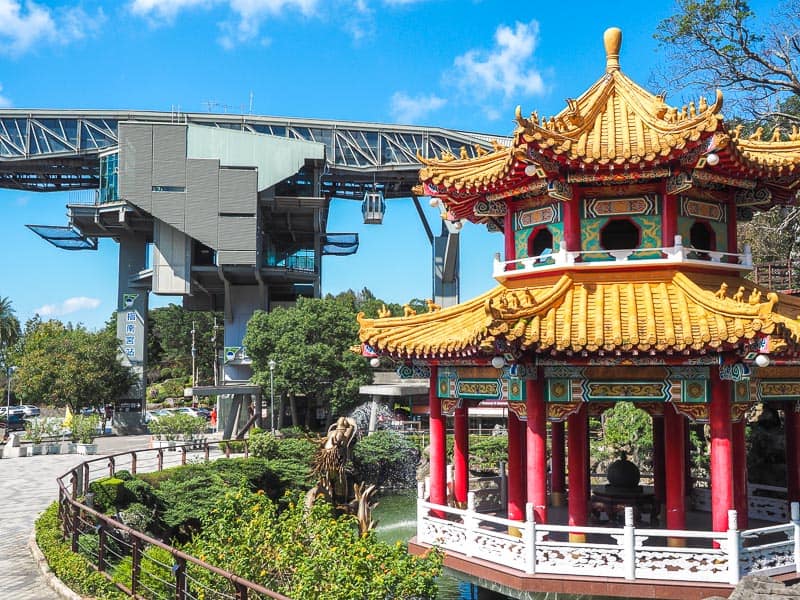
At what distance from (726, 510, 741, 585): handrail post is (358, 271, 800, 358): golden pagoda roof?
2427 millimetres

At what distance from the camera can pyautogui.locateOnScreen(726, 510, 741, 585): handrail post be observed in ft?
35.7

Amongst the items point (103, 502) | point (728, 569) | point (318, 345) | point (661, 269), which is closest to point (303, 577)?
point (728, 569)

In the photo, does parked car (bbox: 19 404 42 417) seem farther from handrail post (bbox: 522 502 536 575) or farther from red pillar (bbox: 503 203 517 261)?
handrail post (bbox: 522 502 536 575)

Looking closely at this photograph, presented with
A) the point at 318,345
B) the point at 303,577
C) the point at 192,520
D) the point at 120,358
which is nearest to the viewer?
the point at 303,577

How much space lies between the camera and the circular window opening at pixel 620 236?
1405 cm

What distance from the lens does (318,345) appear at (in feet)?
152

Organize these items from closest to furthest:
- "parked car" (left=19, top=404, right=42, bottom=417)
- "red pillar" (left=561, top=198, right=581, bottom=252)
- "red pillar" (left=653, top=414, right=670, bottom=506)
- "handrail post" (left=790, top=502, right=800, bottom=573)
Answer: "handrail post" (left=790, top=502, right=800, bottom=573) → "red pillar" (left=561, top=198, right=581, bottom=252) → "red pillar" (left=653, top=414, right=670, bottom=506) → "parked car" (left=19, top=404, right=42, bottom=417)

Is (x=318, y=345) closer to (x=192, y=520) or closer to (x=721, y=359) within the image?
(x=192, y=520)

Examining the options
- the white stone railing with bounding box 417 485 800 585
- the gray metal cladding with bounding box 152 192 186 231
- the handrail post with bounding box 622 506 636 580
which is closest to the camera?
the white stone railing with bounding box 417 485 800 585

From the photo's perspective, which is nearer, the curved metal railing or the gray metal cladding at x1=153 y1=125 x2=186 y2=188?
the curved metal railing

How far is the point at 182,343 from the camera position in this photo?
90.3 meters

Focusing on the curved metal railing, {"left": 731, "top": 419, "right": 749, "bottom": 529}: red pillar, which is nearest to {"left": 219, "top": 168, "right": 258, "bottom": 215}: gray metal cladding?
the curved metal railing

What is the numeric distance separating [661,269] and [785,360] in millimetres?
2343

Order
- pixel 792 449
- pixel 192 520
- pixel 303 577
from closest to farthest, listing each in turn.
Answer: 1. pixel 303 577
2. pixel 792 449
3. pixel 192 520
